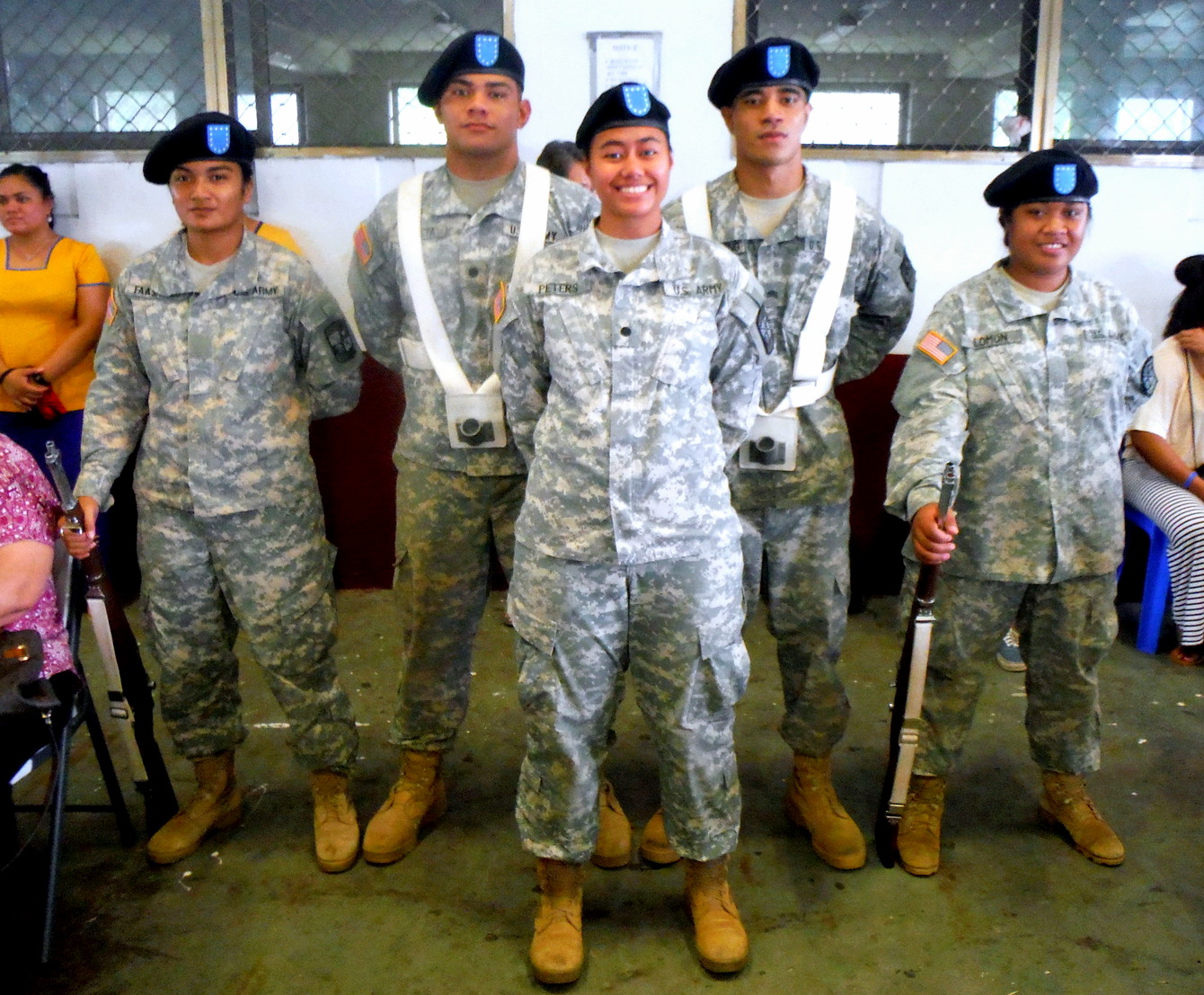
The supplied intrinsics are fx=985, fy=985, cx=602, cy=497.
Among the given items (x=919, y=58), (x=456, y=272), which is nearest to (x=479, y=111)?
(x=456, y=272)

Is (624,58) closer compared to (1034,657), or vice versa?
(1034,657)

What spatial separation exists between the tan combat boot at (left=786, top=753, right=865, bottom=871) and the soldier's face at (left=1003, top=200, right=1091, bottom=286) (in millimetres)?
1203

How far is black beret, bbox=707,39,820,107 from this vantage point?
1.97 meters

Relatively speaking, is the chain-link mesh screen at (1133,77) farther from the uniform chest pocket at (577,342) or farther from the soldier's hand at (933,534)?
the uniform chest pocket at (577,342)

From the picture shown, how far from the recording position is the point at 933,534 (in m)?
1.86

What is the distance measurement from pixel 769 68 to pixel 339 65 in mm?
2415

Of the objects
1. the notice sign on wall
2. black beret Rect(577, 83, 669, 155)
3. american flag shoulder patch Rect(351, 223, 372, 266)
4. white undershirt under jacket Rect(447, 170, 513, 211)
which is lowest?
american flag shoulder patch Rect(351, 223, 372, 266)

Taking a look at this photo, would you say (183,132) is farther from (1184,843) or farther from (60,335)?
(1184,843)

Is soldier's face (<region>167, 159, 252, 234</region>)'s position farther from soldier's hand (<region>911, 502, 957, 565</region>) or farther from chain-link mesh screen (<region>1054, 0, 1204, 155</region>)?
chain-link mesh screen (<region>1054, 0, 1204, 155</region>)

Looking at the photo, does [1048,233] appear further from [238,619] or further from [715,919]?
[238,619]

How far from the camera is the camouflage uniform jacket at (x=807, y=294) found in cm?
207

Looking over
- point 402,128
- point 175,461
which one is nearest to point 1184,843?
point 175,461

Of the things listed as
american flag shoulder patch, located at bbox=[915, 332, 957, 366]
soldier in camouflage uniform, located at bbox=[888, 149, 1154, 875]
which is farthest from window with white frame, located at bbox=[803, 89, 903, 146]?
american flag shoulder patch, located at bbox=[915, 332, 957, 366]

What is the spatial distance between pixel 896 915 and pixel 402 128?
10.6 ft
